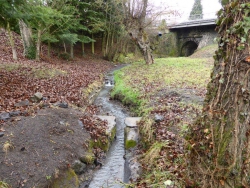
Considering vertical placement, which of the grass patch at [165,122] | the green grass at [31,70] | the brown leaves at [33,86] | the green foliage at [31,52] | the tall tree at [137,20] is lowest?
the grass patch at [165,122]

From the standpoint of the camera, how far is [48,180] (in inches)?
147

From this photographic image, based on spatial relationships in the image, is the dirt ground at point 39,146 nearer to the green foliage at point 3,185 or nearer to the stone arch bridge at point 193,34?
the green foliage at point 3,185

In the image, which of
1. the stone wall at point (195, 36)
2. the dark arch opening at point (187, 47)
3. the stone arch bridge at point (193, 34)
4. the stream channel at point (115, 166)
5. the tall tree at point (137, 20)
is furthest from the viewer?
the dark arch opening at point (187, 47)

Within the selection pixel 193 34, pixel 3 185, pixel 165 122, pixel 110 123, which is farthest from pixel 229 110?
pixel 193 34

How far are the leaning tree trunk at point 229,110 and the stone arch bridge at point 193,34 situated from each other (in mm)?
23877

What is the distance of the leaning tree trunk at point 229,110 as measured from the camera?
2293 mm

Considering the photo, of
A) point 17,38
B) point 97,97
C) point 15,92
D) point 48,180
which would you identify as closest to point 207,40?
point 97,97

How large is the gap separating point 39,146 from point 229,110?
389cm

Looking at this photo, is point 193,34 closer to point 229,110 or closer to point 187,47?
point 187,47

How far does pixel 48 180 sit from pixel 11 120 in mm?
1965

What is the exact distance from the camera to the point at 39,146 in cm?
430

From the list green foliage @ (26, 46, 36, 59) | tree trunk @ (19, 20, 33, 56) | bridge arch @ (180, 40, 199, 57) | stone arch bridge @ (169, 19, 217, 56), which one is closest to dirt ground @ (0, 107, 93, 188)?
green foliage @ (26, 46, 36, 59)

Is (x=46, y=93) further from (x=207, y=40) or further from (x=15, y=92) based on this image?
(x=207, y=40)

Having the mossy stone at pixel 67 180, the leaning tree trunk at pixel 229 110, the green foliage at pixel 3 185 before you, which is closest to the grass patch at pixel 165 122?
the leaning tree trunk at pixel 229 110
